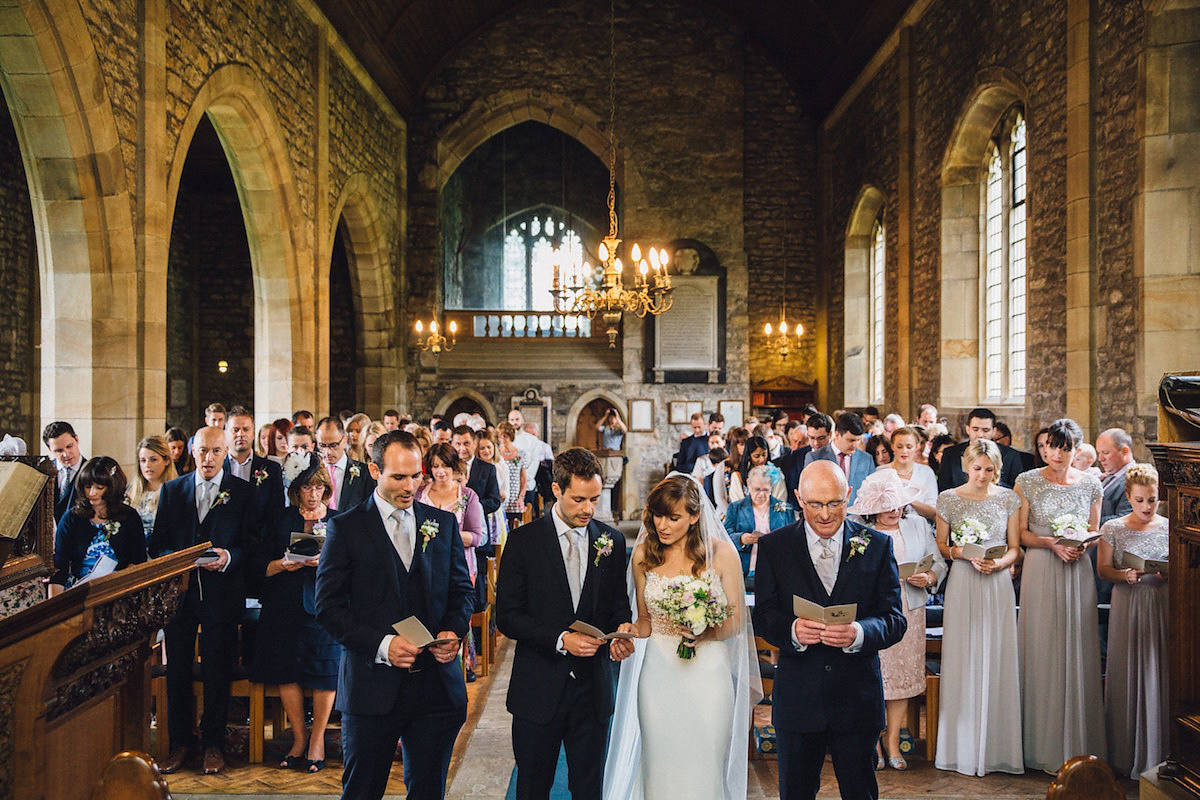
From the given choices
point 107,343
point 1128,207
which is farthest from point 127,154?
point 1128,207

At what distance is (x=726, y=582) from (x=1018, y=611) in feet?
6.86

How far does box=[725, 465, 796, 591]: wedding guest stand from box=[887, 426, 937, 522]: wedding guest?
697 millimetres

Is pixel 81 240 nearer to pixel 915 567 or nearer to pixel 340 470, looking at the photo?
pixel 340 470

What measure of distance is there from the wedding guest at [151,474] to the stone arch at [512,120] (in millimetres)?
11114

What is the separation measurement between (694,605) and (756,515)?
2.68 metres

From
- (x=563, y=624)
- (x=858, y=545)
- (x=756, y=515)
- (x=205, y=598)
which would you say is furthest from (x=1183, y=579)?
(x=205, y=598)

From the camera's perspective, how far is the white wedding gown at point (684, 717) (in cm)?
282

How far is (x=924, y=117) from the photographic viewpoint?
10125mm

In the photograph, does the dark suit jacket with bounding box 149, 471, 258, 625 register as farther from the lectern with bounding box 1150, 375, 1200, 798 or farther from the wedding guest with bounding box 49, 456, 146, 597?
the lectern with bounding box 1150, 375, 1200, 798

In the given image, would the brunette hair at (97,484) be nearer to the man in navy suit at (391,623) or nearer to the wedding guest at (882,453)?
the man in navy suit at (391,623)

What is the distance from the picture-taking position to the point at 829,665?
2.72m

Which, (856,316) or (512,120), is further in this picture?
(512,120)

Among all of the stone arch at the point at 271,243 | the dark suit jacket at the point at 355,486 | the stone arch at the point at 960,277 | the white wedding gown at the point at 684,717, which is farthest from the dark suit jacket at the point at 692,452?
the white wedding gown at the point at 684,717

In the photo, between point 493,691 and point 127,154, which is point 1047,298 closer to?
point 493,691
